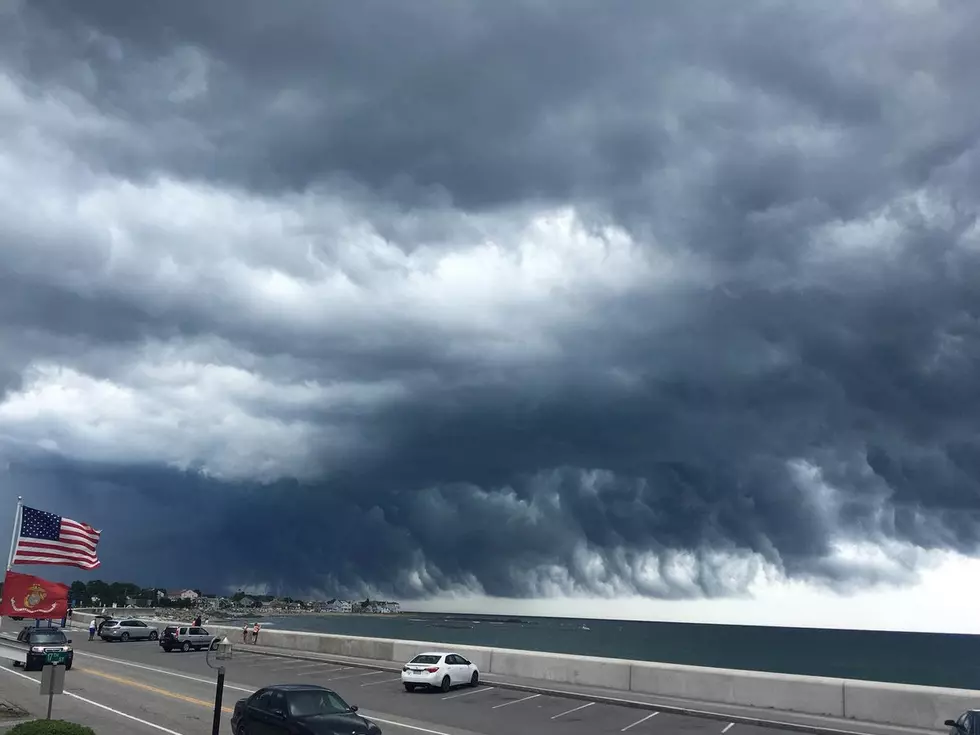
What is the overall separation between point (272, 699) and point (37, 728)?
185 inches

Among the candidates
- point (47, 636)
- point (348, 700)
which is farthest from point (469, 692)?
point (47, 636)

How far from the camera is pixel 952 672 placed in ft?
Result: 470

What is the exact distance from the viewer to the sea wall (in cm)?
2298

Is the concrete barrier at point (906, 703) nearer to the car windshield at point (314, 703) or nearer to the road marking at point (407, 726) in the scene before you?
the road marking at point (407, 726)

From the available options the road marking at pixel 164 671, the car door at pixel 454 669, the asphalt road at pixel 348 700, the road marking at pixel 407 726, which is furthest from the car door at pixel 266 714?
the car door at pixel 454 669

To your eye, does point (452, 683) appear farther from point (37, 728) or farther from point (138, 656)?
point (138, 656)

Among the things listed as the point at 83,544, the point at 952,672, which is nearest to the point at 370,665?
the point at 83,544

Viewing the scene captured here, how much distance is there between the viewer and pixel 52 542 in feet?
108

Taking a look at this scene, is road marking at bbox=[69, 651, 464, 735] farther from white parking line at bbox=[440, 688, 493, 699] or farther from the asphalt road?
white parking line at bbox=[440, 688, 493, 699]

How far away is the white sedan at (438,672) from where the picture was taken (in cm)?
3091

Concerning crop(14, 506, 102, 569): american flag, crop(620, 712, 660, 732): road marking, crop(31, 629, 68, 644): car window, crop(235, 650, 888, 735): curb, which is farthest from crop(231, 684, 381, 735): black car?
crop(31, 629, 68, 644): car window

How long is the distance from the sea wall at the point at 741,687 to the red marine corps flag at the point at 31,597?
51.8 ft

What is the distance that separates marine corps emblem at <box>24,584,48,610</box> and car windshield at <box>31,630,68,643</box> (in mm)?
9251

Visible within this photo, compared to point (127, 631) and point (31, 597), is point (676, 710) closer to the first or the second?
point (31, 597)
